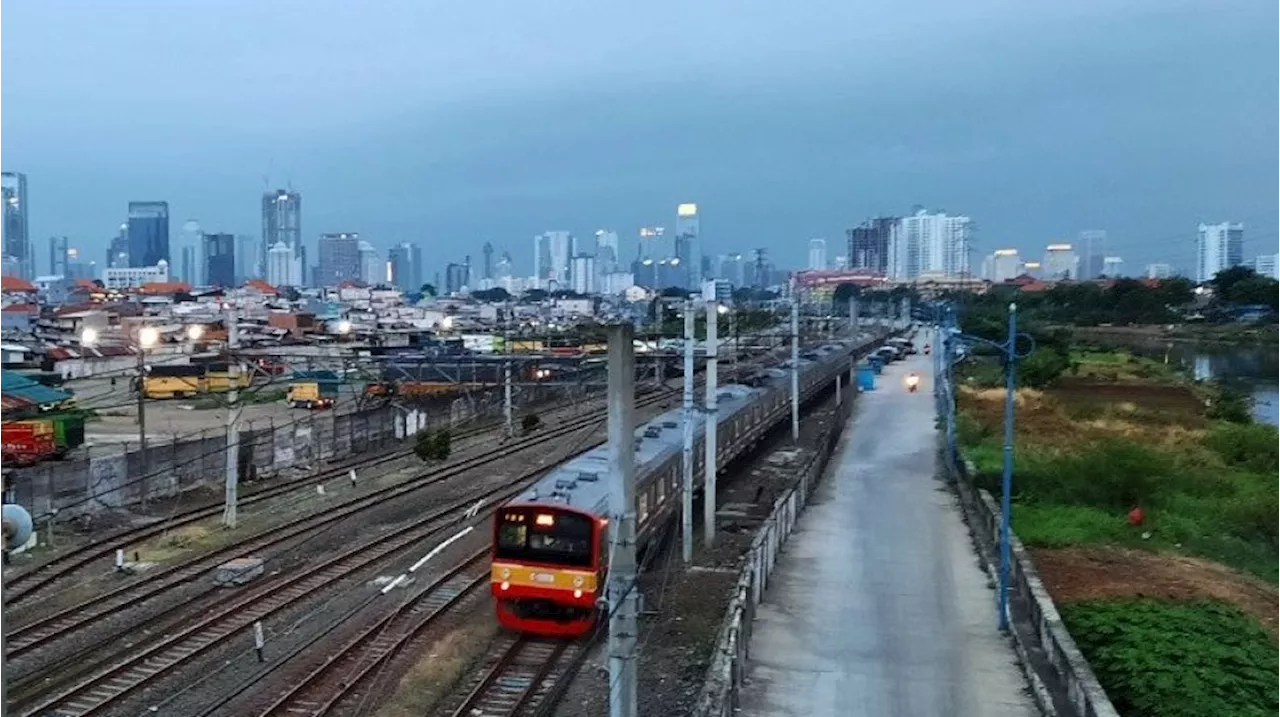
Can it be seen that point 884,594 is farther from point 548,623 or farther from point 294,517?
point 294,517

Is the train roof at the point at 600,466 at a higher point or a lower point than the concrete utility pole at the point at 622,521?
lower

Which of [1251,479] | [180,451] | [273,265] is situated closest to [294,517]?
[180,451]

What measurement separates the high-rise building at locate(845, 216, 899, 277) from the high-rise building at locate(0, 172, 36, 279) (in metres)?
136

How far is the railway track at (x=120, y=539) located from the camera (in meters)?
16.1

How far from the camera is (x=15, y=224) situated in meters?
191

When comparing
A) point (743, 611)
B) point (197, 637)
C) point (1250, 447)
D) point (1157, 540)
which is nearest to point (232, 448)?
point (197, 637)

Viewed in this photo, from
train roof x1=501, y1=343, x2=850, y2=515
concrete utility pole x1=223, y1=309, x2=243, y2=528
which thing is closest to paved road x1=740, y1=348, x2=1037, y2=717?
train roof x1=501, y1=343, x2=850, y2=515

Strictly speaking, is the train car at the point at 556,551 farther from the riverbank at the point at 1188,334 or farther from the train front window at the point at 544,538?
the riverbank at the point at 1188,334

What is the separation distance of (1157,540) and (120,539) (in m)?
18.7

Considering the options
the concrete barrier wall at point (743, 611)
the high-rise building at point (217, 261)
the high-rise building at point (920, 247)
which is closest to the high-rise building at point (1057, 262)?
the high-rise building at point (920, 247)

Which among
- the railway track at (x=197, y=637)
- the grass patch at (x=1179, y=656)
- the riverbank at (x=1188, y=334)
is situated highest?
the riverbank at (x=1188, y=334)

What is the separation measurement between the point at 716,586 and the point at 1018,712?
6216mm

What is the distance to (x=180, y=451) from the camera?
2380 cm

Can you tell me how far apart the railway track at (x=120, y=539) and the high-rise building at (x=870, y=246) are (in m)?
128
